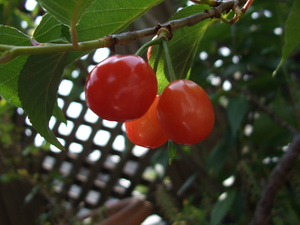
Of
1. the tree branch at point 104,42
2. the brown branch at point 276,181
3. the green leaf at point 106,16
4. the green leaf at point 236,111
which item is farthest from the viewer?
the green leaf at point 236,111

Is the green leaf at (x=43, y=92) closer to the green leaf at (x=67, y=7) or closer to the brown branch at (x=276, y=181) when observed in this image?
the green leaf at (x=67, y=7)

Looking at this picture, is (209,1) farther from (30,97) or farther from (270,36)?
(270,36)

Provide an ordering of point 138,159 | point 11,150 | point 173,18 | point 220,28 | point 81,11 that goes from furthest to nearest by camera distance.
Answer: point 138,159 → point 11,150 → point 220,28 → point 173,18 → point 81,11

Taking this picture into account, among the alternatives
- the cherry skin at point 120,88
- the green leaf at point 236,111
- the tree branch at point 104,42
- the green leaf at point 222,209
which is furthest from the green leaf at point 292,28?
the green leaf at point 222,209

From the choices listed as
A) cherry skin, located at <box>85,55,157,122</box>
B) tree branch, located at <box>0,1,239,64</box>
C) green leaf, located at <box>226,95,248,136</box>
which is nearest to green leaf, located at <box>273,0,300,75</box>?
tree branch, located at <box>0,1,239,64</box>

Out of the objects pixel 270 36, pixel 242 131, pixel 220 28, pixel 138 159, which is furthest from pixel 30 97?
pixel 138 159

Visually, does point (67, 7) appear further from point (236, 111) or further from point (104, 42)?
point (236, 111)

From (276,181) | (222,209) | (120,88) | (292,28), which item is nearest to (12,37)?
(120,88)
